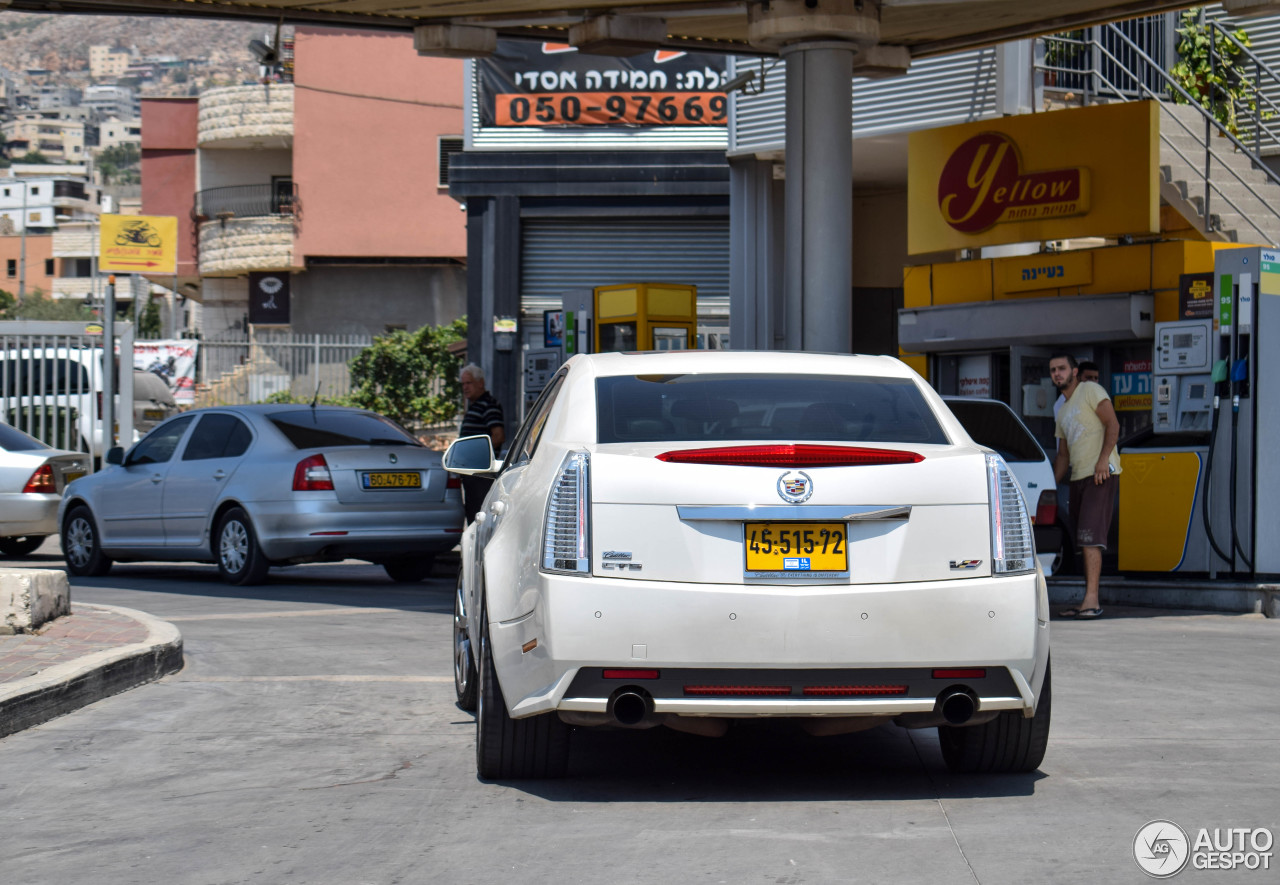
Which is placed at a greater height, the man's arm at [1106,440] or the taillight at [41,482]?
the man's arm at [1106,440]

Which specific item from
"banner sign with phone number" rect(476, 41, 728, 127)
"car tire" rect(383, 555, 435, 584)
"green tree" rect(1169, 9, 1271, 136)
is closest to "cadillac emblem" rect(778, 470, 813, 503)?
"car tire" rect(383, 555, 435, 584)

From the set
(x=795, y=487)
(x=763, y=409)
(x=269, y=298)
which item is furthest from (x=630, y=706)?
(x=269, y=298)

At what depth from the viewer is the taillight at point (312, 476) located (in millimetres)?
12719

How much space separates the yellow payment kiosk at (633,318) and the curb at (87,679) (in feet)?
35.8

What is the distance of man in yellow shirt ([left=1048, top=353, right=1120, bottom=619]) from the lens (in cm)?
1145

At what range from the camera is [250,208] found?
4597cm

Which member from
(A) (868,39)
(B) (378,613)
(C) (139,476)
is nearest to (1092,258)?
(A) (868,39)

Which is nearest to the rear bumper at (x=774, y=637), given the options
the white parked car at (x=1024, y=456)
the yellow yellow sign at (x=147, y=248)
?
the white parked car at (x=1024, y=456)

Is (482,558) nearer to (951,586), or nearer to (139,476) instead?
(951,586)

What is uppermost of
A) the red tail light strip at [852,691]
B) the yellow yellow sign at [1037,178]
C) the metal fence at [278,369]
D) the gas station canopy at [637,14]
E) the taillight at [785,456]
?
the gas station canopy at [637,14]

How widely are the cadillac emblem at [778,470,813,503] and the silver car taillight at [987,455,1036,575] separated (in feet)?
2.06

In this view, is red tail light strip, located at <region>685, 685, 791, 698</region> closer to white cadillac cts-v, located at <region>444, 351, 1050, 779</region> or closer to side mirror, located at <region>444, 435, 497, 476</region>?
white cadillac cts-v, located at <region>444, 351, 1050, 779</region>

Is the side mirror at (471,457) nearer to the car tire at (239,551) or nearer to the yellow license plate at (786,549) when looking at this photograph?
the yellow license plate at (786,549)

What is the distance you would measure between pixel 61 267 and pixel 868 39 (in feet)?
336
